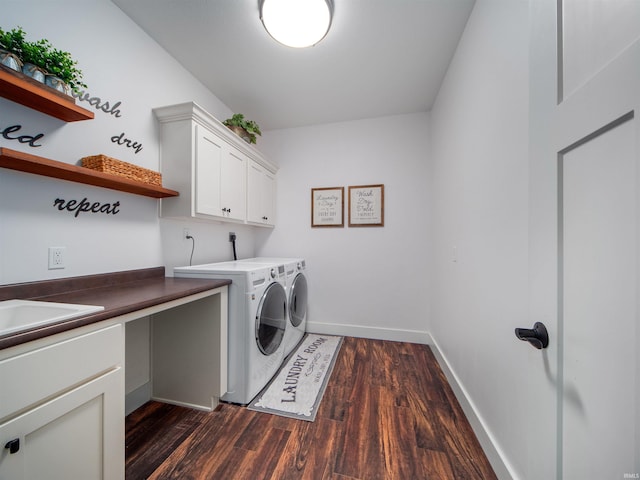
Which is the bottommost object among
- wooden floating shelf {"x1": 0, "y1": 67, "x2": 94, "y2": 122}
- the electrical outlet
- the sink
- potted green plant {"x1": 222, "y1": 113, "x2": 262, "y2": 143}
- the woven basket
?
the sink

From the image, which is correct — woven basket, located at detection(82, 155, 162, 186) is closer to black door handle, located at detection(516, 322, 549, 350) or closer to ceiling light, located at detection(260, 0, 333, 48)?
ceiling light, located at detection(260, 0, 333, 48)

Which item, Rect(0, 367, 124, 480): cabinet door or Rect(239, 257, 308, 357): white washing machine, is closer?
Rect(0, 367, 124, 480): cabinet door

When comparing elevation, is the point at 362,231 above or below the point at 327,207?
below

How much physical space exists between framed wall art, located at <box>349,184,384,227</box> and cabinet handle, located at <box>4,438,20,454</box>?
2604 mm

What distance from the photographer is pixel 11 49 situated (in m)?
0.98

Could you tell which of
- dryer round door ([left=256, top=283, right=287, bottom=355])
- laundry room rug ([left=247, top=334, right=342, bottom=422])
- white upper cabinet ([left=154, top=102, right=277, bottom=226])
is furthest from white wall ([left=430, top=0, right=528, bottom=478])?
white upper cabinet ([left=154, top=102, right=277, bottom=226])

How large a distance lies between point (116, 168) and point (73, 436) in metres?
1.21

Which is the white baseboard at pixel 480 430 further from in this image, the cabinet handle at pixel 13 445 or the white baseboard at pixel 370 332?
the cabinet handle at pixel 13 445

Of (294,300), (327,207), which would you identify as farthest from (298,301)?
(327,207)

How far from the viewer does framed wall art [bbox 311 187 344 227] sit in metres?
2.88

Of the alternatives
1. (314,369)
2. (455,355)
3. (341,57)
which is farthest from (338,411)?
(341,57)

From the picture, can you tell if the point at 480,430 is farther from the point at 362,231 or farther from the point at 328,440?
the point at 362,231

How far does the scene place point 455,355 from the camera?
70.9 inches

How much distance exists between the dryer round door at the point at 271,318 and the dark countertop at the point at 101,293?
0.37 m
